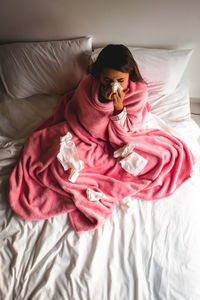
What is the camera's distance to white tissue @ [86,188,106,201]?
2.75 ft

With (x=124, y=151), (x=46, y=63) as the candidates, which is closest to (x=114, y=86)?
(x=124, y=151)

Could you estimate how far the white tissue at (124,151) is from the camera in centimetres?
91

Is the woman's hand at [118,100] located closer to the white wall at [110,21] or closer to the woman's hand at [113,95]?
the woman's hand at [113,95]

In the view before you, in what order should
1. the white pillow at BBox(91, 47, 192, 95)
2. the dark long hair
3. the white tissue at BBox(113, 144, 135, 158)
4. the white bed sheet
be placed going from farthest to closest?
1. the white pillow at BBox(91, 47, 192, 95)
2. the white tissue at BBox(113, 144, 135, 158)
3. the dark long hair
4. the white bed sheet

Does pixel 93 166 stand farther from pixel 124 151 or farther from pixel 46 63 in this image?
pixel 46 63

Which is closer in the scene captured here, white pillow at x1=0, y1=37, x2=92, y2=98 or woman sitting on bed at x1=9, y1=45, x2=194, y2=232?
woman sitting on bed at x1=9, y1=45, x2=194, y2=232

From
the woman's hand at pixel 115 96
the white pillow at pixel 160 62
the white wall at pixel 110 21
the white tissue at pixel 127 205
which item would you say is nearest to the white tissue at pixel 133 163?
the white tissue at pixel 127 205

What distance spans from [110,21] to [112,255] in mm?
1079

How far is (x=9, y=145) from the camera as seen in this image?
1.03m

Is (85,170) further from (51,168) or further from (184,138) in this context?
(184,138)

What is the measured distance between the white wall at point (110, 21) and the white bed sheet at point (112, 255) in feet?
2.46

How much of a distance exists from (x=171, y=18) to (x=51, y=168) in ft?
2.98

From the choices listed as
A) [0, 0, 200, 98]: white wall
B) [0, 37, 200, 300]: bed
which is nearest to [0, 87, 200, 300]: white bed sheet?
[0, 37, 200, 300]: bed

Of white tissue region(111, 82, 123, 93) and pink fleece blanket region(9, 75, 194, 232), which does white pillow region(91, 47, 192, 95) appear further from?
white tissue region(111, 82, 123, 93)
